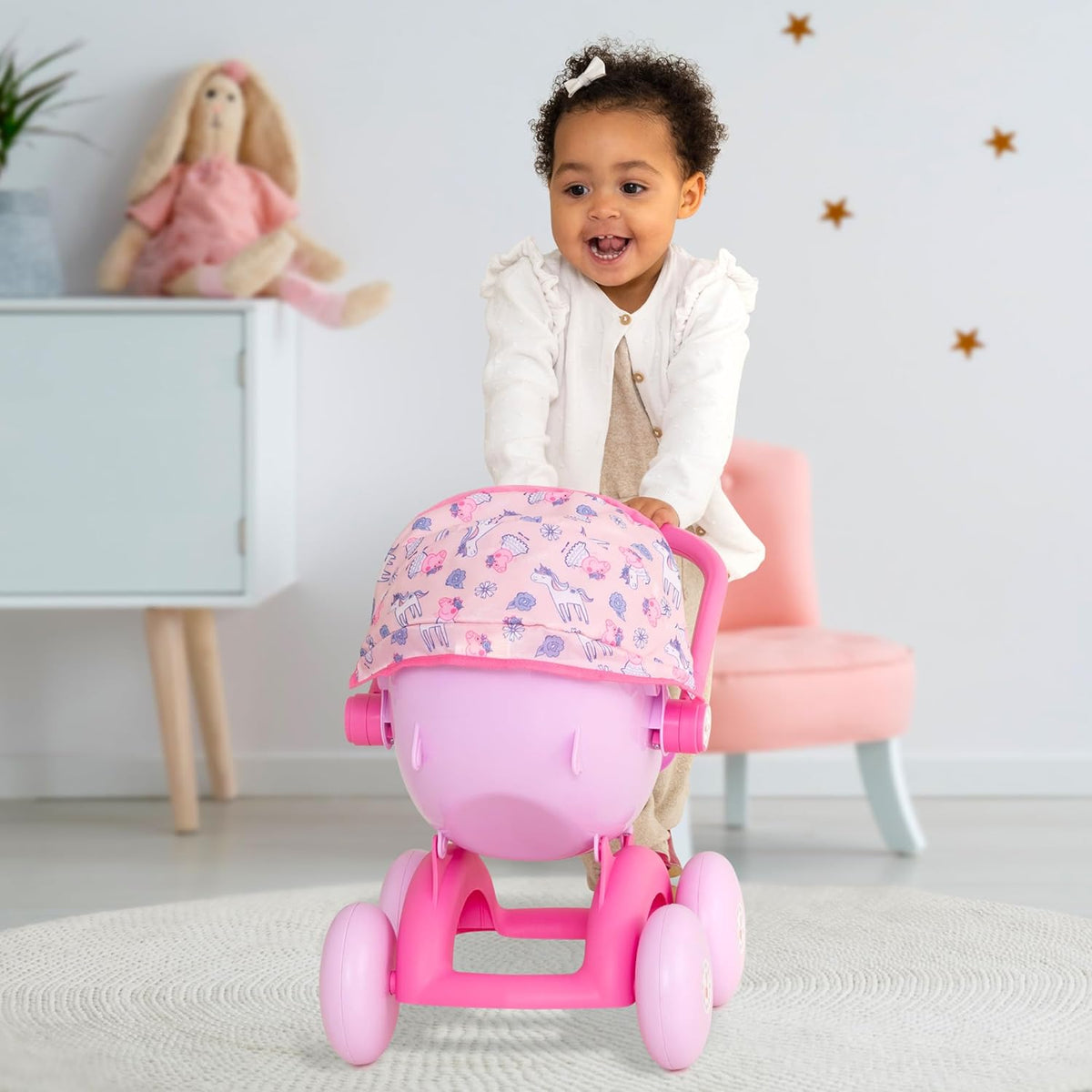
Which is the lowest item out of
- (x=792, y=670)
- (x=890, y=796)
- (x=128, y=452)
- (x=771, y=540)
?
(x=890, y=796)

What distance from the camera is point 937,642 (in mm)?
2602

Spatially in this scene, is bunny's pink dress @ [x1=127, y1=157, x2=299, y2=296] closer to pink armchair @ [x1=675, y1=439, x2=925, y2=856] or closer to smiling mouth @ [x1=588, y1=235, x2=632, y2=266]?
pink armchair @ [x1=675, y1=439, x2=925, y2=856]

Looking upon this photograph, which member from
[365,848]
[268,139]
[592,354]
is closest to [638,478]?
[592,354]

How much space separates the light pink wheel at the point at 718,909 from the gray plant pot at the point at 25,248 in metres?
1.51

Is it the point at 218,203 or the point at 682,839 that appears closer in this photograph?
the point at 682,839

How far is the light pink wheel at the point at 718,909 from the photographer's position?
1.26 m

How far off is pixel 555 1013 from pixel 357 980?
11.5 inches

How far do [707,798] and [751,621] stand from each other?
40 centimetres

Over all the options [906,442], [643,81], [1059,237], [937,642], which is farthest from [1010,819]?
[643,81]

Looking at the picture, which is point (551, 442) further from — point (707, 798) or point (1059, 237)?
point (1059, 237)

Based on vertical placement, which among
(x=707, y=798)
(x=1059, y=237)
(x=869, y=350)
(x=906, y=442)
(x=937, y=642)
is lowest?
(x=707, y=798)

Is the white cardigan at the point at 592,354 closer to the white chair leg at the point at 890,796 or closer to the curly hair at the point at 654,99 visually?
the curly hair at the point at 654,99

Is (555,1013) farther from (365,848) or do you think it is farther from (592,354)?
(365,848)

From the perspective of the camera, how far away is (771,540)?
2342 mm
